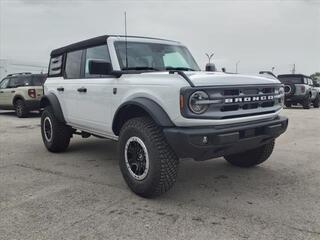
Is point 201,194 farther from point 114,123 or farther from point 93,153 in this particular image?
Answer: point 93,153

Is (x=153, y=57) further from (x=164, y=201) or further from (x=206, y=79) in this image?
(x=164, y=201)

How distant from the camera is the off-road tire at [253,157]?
563 centimetres

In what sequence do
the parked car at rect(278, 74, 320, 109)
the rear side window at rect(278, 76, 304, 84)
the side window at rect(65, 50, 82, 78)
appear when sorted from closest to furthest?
the side window at rect(65, 50, 82, 78), the parked car at rect(278, 74, 320, 109), the rear side window at rect(278, 76, 304, 84)

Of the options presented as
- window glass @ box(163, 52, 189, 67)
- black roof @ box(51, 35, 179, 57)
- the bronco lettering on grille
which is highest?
black roof @ box(51, 35, 179, 57)

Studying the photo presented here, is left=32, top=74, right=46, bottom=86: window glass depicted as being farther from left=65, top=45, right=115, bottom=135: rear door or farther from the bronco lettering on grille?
the bronco lettering on grille

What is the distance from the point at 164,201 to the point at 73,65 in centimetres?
321

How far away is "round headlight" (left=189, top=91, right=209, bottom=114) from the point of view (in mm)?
4078

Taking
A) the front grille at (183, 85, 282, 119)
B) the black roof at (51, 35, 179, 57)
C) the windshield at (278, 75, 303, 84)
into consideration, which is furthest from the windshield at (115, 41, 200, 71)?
the windshield at (278, 75, 303, 84)

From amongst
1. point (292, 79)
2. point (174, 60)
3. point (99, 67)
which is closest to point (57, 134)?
point (99, 67)

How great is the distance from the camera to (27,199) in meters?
4.60

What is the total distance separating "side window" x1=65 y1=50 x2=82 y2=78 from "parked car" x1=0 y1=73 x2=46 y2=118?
833 cm

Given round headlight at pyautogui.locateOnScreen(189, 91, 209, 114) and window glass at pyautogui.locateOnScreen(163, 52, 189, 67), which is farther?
window glass at pyautogui.locateOnScreen(163, 52, 189, 67)

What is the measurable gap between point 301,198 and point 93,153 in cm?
393

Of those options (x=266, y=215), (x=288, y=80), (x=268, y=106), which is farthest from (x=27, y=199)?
(x=288, y=80)
